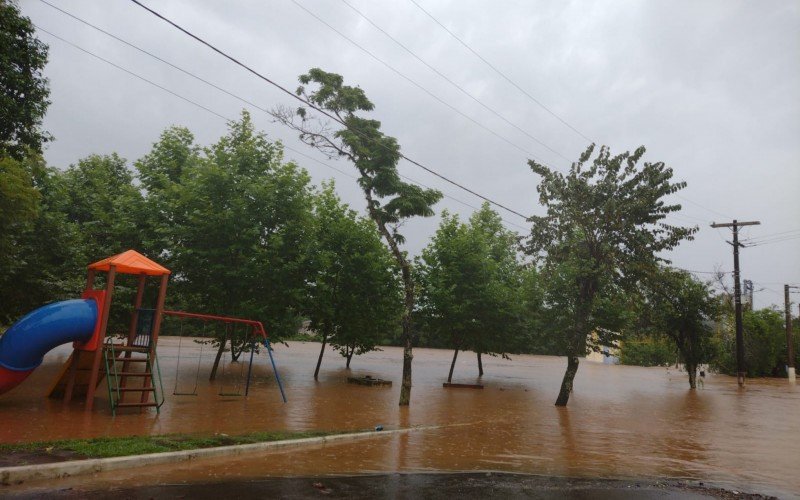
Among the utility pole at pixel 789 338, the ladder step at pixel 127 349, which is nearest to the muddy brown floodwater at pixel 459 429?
the ladder step at pixel 127 349

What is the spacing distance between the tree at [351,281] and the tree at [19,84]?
11.6 meters

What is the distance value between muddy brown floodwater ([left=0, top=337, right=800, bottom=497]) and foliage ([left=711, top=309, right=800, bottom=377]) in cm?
2658

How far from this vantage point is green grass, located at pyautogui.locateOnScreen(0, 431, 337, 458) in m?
8.12

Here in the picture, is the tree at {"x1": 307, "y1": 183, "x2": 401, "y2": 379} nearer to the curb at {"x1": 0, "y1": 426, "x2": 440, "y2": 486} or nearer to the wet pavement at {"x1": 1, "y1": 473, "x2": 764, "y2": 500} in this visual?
the curb at {"x1": 0, "y1": 426, "x2": 440, "y2": 486}

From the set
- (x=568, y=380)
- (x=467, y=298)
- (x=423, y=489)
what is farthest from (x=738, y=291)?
(x=423, y=489)

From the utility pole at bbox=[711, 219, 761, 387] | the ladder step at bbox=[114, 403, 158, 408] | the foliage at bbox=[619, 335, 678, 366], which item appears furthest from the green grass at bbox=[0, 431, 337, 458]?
the foliage at bbox=[619, 335, 678, 366]

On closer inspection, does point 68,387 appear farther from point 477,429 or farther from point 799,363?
point 799,363

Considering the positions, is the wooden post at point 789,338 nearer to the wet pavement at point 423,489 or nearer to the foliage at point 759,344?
the foliage at point 759,344

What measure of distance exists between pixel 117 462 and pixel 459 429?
8.88 metres

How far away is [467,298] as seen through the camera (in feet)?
96.8

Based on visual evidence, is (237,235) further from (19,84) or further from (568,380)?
(568,380)

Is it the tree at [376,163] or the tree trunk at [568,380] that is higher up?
the tree at [376,163]

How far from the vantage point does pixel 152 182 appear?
28.1 meters

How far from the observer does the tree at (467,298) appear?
2938 cm
